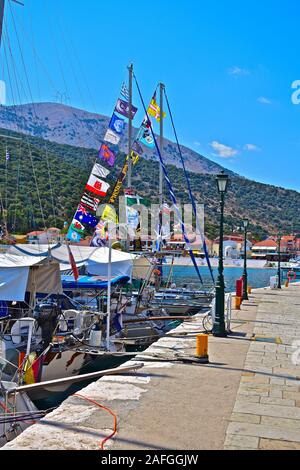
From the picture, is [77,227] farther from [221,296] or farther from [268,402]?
[268,402]

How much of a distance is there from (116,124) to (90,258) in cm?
1009

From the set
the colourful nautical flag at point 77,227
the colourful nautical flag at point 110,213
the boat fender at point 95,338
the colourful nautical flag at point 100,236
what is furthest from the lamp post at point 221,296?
the colourful nautical flag at point 100,236

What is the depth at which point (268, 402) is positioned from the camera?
24.6 feet

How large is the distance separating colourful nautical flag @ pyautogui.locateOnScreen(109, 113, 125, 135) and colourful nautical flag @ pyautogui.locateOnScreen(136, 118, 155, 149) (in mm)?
2936

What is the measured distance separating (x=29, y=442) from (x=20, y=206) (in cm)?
6960

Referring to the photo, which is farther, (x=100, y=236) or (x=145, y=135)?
(x=145, y=135)

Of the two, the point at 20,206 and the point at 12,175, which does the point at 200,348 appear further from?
the point at 20,206

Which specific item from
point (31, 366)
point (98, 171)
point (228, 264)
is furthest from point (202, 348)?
point (228, 264)

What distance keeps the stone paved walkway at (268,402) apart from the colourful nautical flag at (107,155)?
15.1 meters

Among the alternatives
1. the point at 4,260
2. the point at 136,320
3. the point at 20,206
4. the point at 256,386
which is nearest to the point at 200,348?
the point at 256,386

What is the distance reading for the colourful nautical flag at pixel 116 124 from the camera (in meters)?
27.3

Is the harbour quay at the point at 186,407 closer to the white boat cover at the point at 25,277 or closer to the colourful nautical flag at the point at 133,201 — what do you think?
the white boat cover at the point at 25,277
